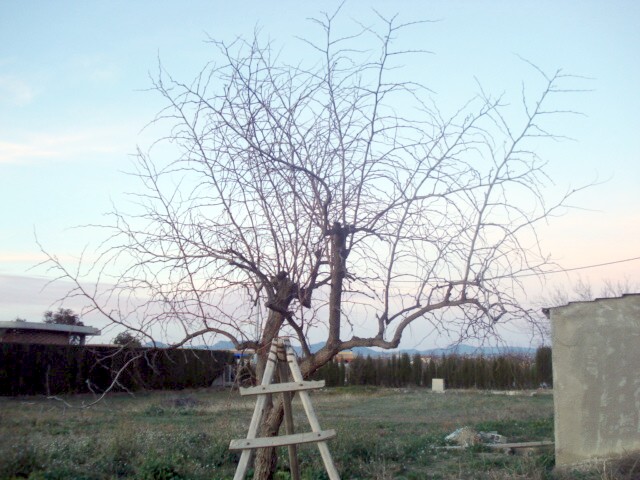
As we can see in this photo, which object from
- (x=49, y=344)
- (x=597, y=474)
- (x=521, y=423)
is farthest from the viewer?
(x=49, y=344)

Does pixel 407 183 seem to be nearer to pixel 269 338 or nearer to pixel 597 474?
pixel 269 338

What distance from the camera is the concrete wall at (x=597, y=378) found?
31.6ft

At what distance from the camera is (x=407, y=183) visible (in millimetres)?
6180

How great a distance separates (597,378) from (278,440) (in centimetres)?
611

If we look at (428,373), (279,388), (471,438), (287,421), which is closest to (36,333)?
(428,373)

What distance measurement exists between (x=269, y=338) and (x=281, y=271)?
59cm

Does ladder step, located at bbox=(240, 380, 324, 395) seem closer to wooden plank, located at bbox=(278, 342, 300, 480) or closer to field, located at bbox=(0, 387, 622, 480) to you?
wooden plank, located at bbox=(278, 342, 300, 480)

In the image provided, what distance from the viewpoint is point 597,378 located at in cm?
978

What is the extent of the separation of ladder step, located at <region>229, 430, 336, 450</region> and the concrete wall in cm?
560

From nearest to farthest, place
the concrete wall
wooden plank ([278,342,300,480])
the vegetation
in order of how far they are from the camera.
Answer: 1. wooden plank ([278,342,300,480])
2. the concrete wall
3. the vegetation

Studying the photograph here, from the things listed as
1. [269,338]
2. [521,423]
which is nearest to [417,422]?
[521,423]

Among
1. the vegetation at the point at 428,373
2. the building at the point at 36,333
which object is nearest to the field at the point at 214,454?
the building at the point at 36,333

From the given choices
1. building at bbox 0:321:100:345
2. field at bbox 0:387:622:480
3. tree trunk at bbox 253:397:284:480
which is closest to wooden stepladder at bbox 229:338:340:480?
tree trunk at bbox 253:397:284:480

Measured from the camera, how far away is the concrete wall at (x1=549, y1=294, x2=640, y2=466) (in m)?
9.62
